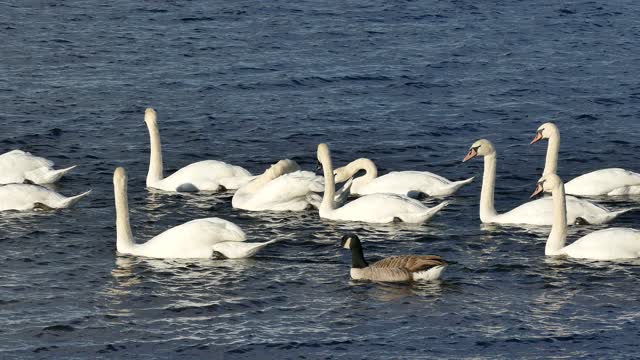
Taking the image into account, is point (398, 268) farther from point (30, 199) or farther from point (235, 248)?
point (30, 199)

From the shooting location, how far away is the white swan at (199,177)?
1103 inches

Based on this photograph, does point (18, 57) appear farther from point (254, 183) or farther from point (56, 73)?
point (254, 183)

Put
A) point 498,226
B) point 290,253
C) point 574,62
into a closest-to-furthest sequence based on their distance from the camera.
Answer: point 290,253 < point 498,226 < point 574,62

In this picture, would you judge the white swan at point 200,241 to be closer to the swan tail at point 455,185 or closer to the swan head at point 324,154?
the swan head at point 324,154

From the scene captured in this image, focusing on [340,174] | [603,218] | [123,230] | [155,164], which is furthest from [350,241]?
[155,164]

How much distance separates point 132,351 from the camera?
19344 mm

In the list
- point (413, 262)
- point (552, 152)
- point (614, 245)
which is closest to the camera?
point (413, 262)

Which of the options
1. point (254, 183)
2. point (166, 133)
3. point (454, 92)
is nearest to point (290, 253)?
point (254, 183)

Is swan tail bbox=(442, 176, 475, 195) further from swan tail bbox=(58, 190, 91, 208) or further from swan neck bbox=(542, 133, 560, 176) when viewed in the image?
swan tail bbox=(58, 190, 91, 208)

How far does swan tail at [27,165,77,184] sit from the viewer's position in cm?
2822

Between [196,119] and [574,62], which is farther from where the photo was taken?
[574,62]

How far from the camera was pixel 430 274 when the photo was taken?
2198cm

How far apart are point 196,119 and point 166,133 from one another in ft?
3.61

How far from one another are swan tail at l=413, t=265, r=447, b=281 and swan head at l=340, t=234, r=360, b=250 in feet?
3.30
